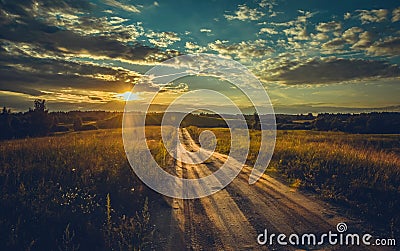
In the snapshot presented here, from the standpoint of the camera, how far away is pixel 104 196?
7.35 m

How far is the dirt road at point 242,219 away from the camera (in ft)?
17.2

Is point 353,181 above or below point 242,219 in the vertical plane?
above

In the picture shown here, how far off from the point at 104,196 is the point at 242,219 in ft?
11.8

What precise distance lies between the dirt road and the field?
61 centimetres

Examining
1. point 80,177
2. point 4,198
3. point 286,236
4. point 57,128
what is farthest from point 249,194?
point 57,128

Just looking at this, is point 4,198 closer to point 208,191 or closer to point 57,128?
point 208,191

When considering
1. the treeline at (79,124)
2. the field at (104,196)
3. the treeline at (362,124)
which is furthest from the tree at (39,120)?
the treeline at (362,124)

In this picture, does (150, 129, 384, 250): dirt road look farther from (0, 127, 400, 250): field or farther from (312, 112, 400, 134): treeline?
(312, 112, 400, 134): treeline

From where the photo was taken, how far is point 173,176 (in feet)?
36.4

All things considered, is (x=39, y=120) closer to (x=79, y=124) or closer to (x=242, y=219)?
(x=79, y=124)

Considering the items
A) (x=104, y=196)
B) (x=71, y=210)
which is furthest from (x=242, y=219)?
(x=71, y=210)

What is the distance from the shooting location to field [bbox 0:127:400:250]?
5133mm

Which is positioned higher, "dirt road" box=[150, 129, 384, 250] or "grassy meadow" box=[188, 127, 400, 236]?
"grassy meadow" box=[188, 127, 400, 236]

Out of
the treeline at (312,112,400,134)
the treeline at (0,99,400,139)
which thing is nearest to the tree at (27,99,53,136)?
the treeline at (0,99,400,139)
